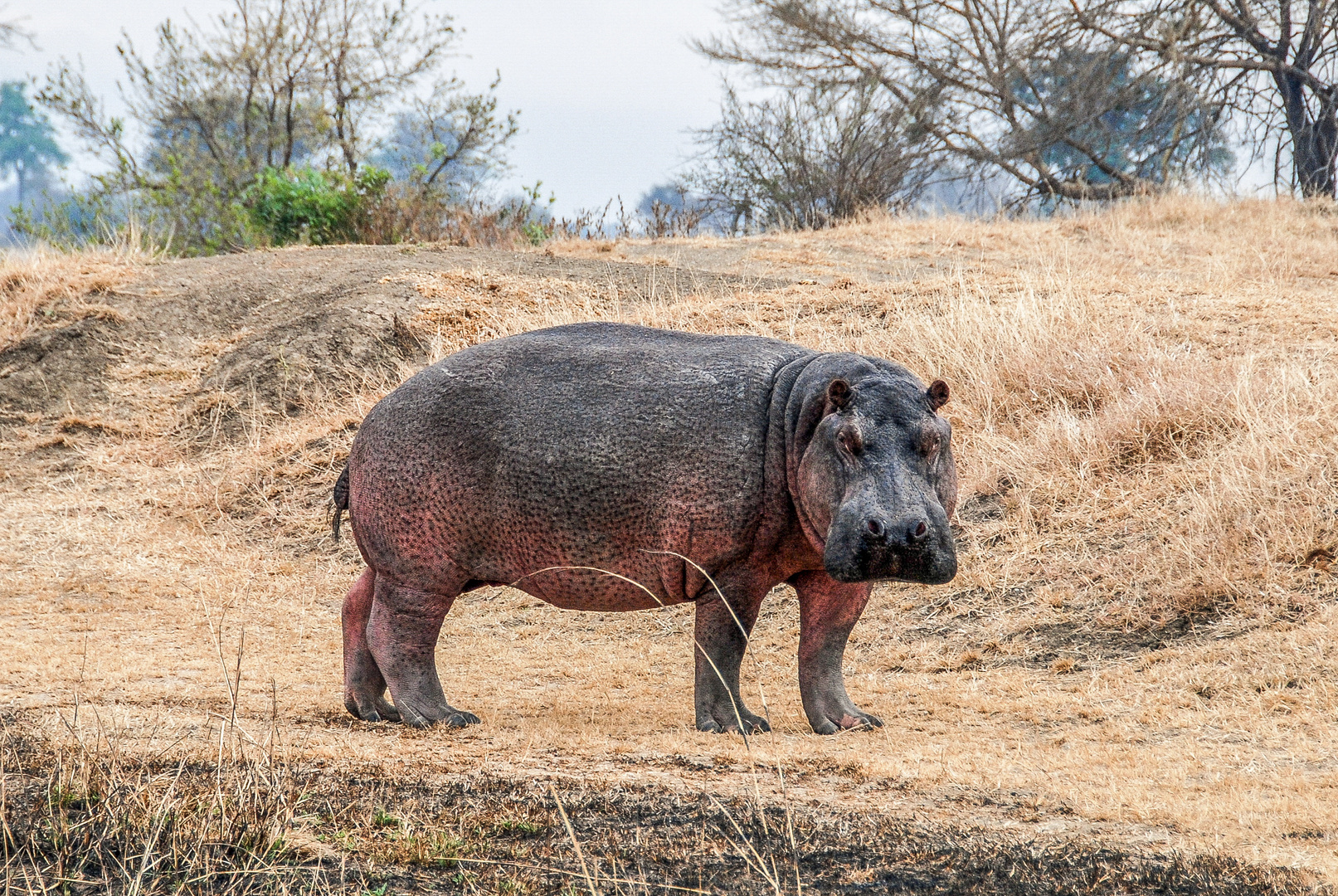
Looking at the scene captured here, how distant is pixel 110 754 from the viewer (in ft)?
11.4

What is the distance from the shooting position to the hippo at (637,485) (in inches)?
167

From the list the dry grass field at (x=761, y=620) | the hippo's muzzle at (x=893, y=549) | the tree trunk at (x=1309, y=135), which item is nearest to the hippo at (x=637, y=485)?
the hippo's muzzle at (x=893, y=549)

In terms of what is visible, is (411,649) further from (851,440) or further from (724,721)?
(851,440)

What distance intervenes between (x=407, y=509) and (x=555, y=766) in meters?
1.28

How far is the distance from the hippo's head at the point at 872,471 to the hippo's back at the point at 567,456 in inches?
8.9

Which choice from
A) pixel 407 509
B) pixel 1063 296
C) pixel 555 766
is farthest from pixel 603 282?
pixel 555 766

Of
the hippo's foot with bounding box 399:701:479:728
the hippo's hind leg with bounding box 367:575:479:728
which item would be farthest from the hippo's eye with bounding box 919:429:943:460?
the hippo's foot with bounding box 399:701:479:728

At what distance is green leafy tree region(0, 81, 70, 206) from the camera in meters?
87.0

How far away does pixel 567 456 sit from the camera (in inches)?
176

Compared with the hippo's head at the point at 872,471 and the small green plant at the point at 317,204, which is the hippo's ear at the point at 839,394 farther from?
the small green plant at the point at 317,204

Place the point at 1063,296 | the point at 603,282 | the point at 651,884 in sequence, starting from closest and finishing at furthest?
the point at 651,884
the point at 1063,296
the point at 603,282

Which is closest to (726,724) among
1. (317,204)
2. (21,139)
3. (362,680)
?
(362,680)

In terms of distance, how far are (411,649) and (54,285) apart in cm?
1007

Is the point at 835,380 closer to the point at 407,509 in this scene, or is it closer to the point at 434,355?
the point at 407,509
